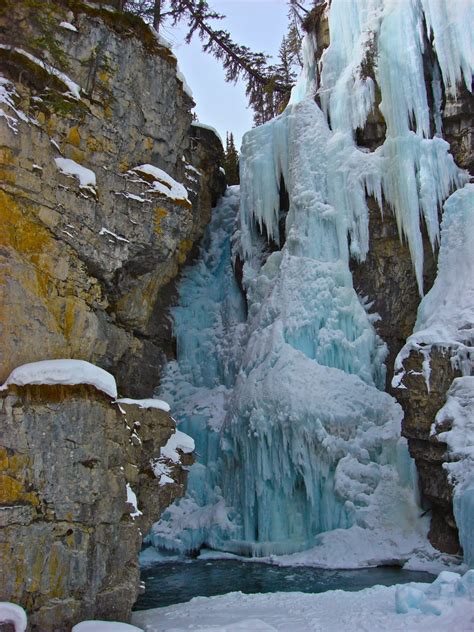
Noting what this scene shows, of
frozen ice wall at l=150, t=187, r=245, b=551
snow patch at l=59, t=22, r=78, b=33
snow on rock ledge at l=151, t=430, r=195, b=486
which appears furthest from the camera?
frozen ice wall at l=150, t=187, r=245, b=551

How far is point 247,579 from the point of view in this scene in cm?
1131

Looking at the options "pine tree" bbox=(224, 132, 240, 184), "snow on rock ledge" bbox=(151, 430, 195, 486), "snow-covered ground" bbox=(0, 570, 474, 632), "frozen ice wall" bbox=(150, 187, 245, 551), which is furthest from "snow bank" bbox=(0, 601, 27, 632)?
"pine tree" bbox=(224, 132, 240, 184)

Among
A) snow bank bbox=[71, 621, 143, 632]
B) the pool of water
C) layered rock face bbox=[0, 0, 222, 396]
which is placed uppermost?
layered rock face bbox=[0, 0, 222, 396]

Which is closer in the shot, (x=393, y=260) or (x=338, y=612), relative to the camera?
(x=338, y=612)

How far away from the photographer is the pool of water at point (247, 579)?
1030 cm

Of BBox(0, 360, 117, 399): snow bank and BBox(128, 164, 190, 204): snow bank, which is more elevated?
BBox(128, 164, 190, 204): snow bank

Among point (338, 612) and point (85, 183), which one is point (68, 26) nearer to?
point (85, 183)

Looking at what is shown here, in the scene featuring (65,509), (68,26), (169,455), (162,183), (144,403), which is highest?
(68,26)

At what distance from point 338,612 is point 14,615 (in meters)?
3.80

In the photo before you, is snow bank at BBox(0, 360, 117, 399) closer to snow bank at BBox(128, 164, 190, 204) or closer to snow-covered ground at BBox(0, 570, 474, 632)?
snow-covered ground at BBox(0, 570, 474, 632)

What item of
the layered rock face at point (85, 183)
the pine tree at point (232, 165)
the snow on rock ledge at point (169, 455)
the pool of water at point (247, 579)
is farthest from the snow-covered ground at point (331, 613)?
the pine tree at point (232, 165)

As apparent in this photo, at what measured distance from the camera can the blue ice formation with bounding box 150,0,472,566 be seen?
43.5 feet

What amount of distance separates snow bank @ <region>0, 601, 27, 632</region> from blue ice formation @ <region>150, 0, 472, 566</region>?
23.3ft

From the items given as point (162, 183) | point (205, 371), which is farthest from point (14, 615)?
point (205, 371)
